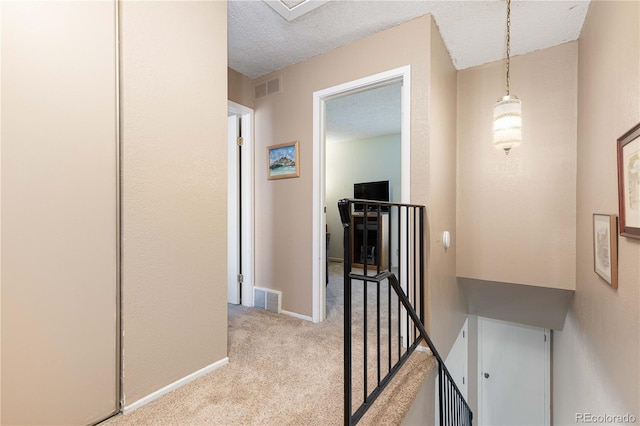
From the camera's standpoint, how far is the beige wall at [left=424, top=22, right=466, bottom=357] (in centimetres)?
212

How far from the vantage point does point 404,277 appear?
213cm

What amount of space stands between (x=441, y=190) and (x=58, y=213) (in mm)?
2372

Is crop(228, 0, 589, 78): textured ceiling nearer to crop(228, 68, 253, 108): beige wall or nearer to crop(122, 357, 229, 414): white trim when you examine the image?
crop(228, 68, 253, 108): beige wall

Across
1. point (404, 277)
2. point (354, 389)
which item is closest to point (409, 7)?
point (404, 277)

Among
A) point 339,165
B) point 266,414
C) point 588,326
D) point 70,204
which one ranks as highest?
point 339,165

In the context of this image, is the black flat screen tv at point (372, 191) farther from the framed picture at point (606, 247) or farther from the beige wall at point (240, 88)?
the framed picture at point (606, 247)

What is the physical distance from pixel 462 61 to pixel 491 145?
0.83 metres

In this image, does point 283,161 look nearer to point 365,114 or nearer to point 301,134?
point 301,134

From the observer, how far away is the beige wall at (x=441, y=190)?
212 centimetres

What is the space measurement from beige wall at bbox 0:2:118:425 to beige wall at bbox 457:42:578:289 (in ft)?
9.39

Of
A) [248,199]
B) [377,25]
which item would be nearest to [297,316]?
[248,199]

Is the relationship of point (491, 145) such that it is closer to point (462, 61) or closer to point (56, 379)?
point (462, 61)

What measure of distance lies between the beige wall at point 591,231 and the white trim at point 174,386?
2.00 metres

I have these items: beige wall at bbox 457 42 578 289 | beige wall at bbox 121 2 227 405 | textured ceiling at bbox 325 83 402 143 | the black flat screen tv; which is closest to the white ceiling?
beige wall at bbox 457 42 578 289
